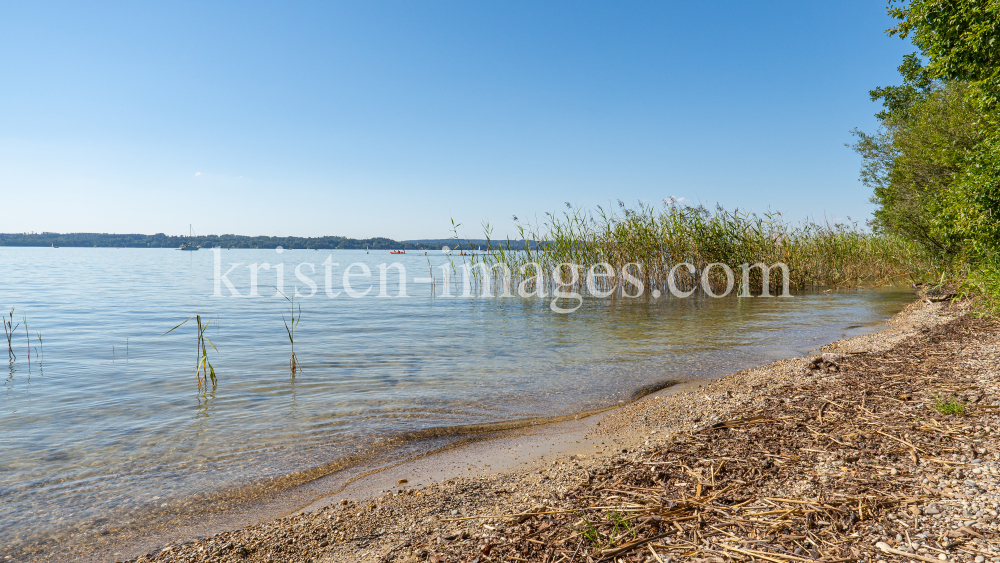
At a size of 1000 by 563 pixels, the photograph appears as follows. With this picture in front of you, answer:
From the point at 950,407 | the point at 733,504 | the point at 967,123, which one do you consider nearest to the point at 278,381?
the point at 733,504

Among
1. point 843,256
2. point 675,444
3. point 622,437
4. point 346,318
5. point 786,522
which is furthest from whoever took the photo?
point 843,256

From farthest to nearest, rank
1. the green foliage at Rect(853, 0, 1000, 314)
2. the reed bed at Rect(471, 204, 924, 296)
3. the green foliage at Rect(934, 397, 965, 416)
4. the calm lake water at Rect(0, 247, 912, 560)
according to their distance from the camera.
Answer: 1. the reed bed at Rect(471, 204, 924, 296)
2. the green foliage at Rect(853, 0, 1000, 314)
3. the calm lake water at Rect(0, 247, 912, 560)
4. the green foliage at Rect(934, 397, 965, 416)

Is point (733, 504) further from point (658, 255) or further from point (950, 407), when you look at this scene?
point (658, 255)

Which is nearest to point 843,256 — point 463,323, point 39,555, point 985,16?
point 985,16

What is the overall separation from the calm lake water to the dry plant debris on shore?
136cm

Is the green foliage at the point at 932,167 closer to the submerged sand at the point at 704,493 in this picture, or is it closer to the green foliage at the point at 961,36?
the green foliage at the point at 961,36

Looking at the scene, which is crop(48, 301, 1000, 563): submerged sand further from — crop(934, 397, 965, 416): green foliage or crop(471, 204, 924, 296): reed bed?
crop(471, 204, 924, 296): reed bed

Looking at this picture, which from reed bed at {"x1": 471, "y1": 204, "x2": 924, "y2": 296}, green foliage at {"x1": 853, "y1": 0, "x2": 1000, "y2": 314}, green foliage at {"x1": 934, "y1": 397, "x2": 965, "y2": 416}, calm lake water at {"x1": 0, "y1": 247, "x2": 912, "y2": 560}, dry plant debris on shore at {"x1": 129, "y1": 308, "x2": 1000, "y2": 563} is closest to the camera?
dry plant debris on shore at {"x1": 129, "y1": 308, "x2": 1000, "y2": 563}

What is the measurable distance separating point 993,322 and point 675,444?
6.98m

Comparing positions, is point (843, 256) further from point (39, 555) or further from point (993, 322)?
point (39, 555)

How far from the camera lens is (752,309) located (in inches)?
559

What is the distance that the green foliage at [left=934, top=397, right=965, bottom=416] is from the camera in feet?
11.3

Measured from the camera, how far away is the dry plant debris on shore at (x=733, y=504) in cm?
209

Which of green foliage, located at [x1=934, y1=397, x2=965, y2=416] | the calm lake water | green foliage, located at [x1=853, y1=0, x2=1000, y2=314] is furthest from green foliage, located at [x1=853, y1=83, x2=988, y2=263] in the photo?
green foliage, located at [x1=934, y1=397, x2=965, y2=416]
